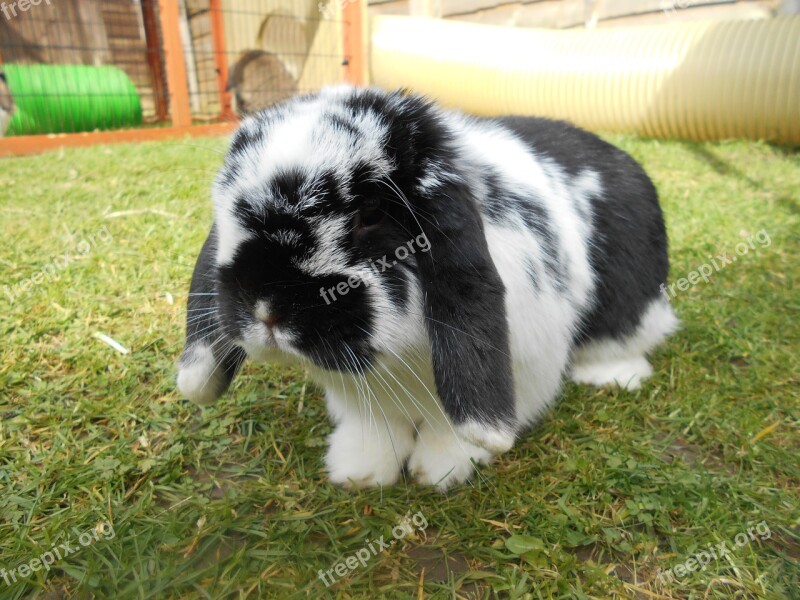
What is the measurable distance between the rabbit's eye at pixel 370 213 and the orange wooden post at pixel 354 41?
659cm

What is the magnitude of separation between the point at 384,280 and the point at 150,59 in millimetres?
10483

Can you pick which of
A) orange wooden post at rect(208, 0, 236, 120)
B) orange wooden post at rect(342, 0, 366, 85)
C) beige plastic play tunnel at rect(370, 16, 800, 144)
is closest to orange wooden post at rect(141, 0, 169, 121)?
orange wooden post at rect(208, 0, 236, 120)

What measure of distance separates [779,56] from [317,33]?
556 centimetres

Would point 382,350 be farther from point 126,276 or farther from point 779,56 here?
point 779,56

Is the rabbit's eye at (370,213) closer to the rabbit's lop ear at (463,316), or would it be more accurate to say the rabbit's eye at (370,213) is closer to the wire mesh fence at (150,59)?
Answer: the rabbit's lop ear at (463,316)

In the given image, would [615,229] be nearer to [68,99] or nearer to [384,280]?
[384,280]

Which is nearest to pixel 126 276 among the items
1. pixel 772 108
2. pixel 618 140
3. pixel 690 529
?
pixel 690 529

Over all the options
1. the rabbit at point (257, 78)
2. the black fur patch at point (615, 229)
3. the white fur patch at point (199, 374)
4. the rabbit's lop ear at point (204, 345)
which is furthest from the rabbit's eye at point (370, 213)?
the rabbit at point (257, 78)

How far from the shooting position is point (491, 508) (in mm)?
1608

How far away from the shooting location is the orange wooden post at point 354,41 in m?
7.40

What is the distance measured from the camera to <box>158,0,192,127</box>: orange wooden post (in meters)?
6.34

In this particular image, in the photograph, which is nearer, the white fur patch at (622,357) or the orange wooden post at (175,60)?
the white fur patch at (622,357)

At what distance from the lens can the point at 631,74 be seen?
612cm

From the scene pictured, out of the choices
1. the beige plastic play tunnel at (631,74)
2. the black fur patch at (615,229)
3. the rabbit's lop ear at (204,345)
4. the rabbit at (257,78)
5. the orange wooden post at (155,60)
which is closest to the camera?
the rabbit's lop ear at (204,345)
